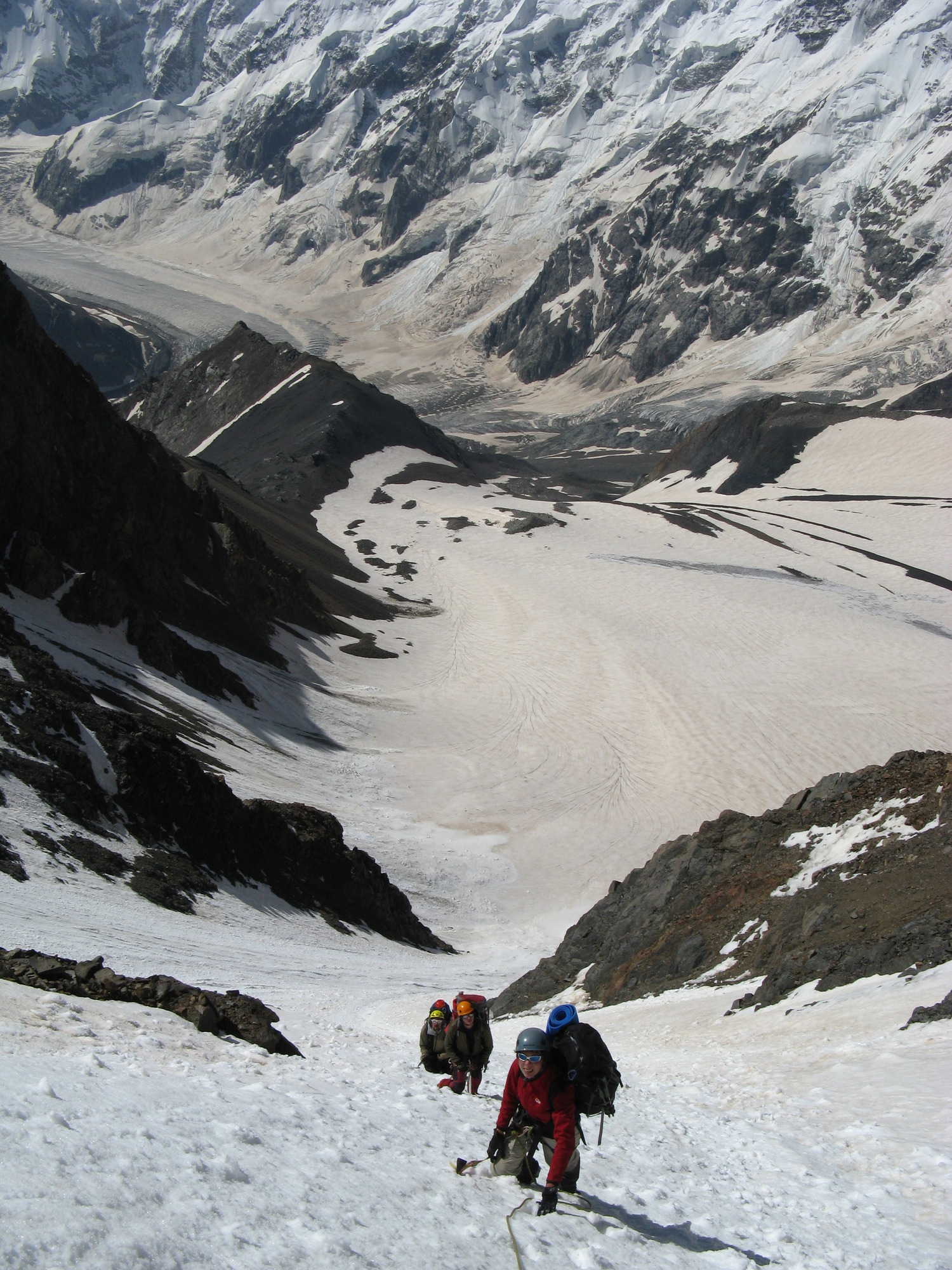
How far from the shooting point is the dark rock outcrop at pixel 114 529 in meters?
32.8

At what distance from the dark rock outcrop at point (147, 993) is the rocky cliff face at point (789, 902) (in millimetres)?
6456

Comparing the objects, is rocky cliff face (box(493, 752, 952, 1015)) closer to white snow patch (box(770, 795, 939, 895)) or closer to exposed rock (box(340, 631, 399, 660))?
white snow patch (box(770, 795, 939, 895))

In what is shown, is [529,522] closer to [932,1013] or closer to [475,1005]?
[932,1013]

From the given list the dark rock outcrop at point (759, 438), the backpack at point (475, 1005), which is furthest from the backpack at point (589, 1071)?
the dark rock outcrop at point (759, 438)

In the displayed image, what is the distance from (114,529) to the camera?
38312 millimetres

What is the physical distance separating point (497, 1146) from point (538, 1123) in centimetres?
37

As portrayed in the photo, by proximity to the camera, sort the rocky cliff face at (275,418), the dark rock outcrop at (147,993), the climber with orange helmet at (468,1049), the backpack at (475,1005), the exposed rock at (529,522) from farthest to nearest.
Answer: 1. the rocky cliff face at (275,418)
2. the exposed rock at (529,522)
3. the dark rock outcrop at (147,993)
4. the climber with orange helmet at (468,1049)
5. the backpack at (475,1005)

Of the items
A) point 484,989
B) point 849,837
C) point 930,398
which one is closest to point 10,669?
point 484,989

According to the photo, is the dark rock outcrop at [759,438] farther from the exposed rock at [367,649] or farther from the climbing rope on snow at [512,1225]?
the climbing rope on snow at [512,1225]

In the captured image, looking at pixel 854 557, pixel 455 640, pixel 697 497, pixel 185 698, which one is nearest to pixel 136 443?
pixel 185 698

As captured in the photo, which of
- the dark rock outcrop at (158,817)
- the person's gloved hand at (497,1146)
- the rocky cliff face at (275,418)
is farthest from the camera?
the rocky cliff face at (275,418)

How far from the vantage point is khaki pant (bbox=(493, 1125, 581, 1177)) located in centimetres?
655

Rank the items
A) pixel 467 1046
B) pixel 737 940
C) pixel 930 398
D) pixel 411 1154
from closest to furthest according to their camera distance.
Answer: pixel 411 1154
pixel 467 1046
pixel 737 940
pixel 930 398

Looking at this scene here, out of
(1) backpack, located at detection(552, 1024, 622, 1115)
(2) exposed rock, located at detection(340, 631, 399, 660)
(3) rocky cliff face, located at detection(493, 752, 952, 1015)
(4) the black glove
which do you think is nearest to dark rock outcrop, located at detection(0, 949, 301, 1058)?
(4) the black glove
